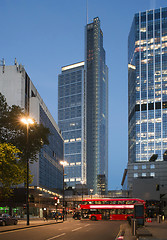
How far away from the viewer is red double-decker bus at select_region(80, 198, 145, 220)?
64750 millimetres

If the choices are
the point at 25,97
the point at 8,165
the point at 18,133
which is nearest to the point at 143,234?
the point at 8,165

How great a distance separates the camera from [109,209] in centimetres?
6556

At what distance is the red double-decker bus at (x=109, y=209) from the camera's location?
212 feet

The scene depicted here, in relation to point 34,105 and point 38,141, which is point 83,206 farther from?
point 34,105

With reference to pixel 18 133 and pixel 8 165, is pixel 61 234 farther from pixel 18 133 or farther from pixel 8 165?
pixel 18 133

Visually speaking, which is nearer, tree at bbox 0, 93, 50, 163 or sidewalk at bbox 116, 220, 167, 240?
sidewalk at bbox 116, 220, 167, 240

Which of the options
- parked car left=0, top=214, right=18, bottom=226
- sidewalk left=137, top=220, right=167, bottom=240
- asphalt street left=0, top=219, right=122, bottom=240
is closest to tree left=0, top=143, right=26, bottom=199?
parked car left=0, top=214, right=18, bottom=226

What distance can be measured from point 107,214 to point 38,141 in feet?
83.2

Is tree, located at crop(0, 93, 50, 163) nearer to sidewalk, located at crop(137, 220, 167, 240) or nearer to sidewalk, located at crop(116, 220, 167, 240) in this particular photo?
sidewalk, located at crop(137, 220, 167, 240)

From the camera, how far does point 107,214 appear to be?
66.1 m

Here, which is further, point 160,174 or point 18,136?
point 160,174

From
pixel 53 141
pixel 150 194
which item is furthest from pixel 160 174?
pixel 53 141

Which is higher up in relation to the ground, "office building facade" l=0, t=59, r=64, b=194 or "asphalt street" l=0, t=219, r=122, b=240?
"office building facade" l=0, t=59, r=64, b=194

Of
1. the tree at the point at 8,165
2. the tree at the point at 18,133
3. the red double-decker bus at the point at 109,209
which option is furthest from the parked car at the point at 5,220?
the red double-decker bus at the point at 109,209
